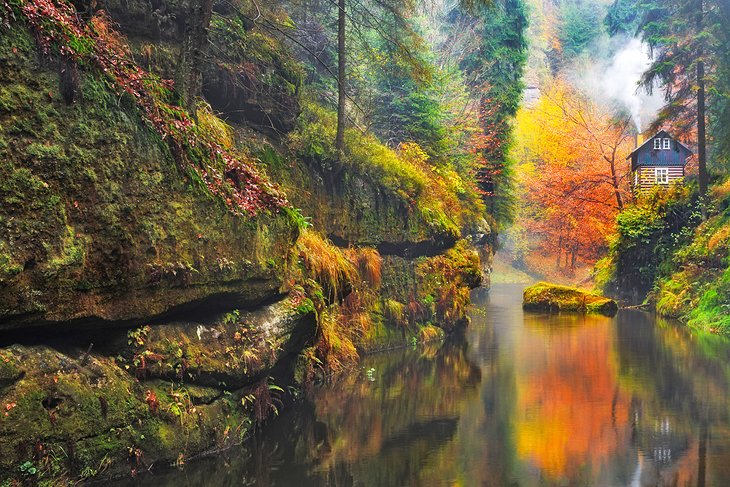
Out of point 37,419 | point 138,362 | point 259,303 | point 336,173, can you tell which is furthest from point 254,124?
point 37,419

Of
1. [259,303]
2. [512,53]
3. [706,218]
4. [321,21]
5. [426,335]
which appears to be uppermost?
[512,53]

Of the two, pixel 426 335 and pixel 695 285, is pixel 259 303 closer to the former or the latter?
pixel 426 335

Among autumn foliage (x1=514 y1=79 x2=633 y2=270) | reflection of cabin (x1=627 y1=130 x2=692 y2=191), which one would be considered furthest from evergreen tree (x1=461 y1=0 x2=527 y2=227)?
reflection of cabin (x1=627 y1=130 x2=692 y2=191)

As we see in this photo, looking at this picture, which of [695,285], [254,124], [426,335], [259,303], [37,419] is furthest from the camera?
[695,285]

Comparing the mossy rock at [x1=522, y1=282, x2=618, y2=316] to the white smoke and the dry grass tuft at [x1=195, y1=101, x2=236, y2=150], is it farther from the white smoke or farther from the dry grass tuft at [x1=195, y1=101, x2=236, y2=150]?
the white smoke

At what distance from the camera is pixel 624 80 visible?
192 ft

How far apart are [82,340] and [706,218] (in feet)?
79.6

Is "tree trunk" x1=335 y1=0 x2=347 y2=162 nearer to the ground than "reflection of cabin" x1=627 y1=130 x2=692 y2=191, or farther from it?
nearer to the ground

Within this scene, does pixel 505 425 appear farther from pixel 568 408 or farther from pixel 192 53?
pixel 192 53

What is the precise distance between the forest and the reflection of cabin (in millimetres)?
15694

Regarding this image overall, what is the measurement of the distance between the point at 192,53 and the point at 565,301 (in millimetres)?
20844

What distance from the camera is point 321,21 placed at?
19609 mm

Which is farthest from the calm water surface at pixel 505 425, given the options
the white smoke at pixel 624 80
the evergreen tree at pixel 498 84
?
the white smoke at pixel 624 80

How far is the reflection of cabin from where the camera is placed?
129 feet
